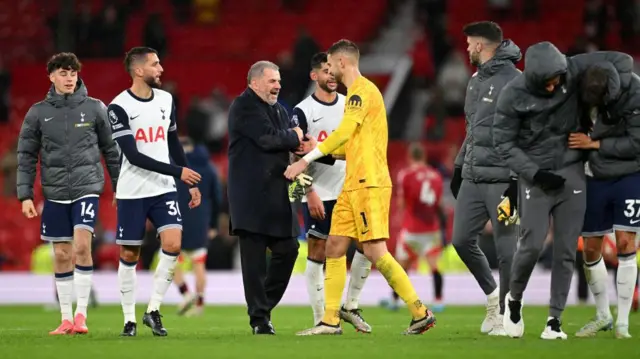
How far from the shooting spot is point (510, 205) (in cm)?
1055

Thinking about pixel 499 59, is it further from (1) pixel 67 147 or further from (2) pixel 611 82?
(1) pixel 67 147

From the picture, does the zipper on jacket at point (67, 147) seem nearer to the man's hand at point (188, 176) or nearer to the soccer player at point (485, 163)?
the man's hand at point (188, 176)

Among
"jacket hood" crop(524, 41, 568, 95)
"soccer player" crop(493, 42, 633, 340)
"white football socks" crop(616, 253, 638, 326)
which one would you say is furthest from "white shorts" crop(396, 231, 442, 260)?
"jacket hood" crop(524, 41, 568, 95)

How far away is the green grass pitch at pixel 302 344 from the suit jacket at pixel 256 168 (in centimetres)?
101

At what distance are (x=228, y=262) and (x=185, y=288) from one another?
4.79 meters

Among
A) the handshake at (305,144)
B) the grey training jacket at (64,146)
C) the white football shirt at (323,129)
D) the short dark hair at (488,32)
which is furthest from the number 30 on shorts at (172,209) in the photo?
the short dark hair at (488,32)

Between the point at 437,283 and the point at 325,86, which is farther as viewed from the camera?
the point at 437,283

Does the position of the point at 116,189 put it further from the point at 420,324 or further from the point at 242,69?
the point at 242,69

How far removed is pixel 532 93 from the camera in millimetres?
9836

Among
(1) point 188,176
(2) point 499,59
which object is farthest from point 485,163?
(1) point 188,176

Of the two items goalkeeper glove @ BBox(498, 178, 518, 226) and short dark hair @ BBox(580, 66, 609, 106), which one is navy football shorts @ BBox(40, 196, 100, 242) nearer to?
goalkeeper glove @ BBox(498, 178, 518, 226)

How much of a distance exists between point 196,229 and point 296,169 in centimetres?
664

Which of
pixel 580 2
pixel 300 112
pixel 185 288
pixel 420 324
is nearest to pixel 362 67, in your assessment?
pixel 580 2

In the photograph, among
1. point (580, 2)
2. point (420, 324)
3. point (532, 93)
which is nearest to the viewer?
point (532, 93)
